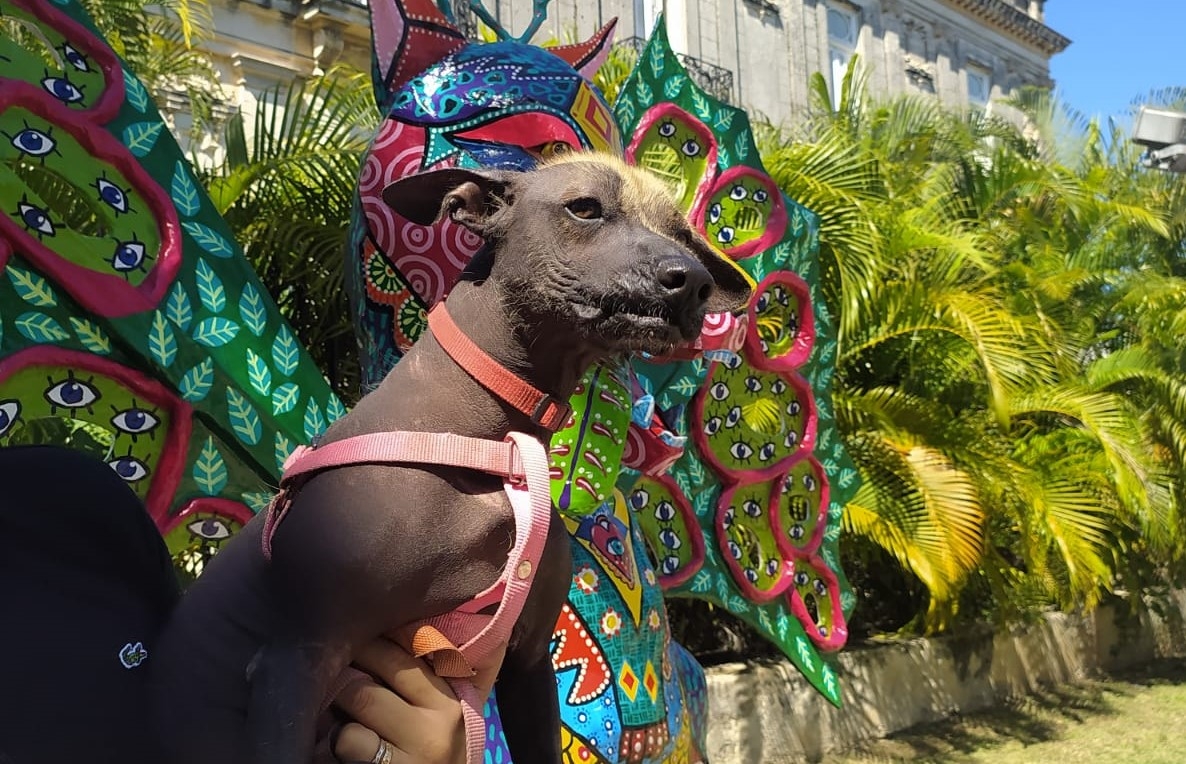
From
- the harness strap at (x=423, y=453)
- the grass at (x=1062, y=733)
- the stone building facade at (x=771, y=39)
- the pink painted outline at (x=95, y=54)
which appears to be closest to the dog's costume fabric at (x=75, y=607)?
the harness strap at (x=423, y=453)

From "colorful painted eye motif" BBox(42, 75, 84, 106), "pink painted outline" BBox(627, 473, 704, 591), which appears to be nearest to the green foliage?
"pink painted outline" BBox(627, 473, 704, 591)

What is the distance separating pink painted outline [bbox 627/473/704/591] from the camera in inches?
111

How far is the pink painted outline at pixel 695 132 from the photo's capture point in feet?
9.55

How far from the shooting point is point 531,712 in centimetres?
136

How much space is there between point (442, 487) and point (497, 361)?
0.54 ft

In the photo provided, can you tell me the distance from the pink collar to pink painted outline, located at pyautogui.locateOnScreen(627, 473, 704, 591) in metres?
1.59

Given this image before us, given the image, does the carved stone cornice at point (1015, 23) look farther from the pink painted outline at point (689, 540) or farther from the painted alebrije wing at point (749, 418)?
the pink painted outline at point (689, 540)

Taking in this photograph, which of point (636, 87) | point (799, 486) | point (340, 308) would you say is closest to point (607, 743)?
point (799, 486)

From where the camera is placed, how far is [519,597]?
1.14m

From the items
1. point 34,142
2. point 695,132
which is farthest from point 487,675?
point 695,132

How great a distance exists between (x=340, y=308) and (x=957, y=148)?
5251 millimetres

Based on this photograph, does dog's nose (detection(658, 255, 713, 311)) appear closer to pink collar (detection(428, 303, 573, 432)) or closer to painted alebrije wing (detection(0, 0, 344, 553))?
pink collar (detection(428, 303, 573, 432))

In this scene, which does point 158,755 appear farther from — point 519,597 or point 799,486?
point 799,486

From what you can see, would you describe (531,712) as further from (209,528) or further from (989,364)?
(989,364)
